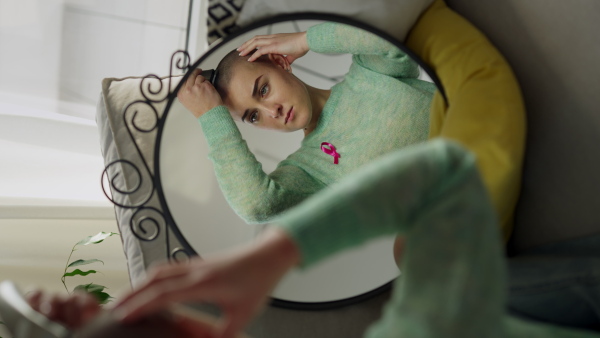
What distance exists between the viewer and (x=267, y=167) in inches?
40.6

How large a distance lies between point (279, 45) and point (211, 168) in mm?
Answer: 218

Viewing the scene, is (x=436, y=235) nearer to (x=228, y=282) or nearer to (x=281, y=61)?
(x=228, y=282)

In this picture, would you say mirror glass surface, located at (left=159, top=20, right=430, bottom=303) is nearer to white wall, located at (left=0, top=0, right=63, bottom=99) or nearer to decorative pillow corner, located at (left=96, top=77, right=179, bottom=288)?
decorative pillow corner, located at (left=96, top=77, right=179, bottom=288)

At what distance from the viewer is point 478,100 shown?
2.98 ft

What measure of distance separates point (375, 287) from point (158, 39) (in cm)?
63

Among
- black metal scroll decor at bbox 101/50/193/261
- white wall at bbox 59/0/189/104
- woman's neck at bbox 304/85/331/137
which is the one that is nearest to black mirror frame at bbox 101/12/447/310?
black metal scroll decor at bbox 101/50/193/261

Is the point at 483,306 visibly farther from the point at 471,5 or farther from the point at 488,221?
the point at 471,5

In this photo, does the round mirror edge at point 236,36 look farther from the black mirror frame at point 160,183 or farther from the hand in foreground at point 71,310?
Answer: the hand in foreground at point 71,310

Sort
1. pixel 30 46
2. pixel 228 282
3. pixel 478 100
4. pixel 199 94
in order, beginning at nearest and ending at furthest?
1. pixel 228 282
2. pixel 478 100
3. pixel 199 94
4. pixel 30 46

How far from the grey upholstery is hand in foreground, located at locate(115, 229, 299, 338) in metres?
0.57

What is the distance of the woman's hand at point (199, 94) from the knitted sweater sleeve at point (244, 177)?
0.04 ft

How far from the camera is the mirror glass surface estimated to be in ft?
3.36

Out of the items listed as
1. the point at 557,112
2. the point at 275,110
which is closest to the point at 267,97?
the point at 275,110

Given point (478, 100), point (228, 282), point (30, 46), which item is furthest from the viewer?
point (30, 46)
